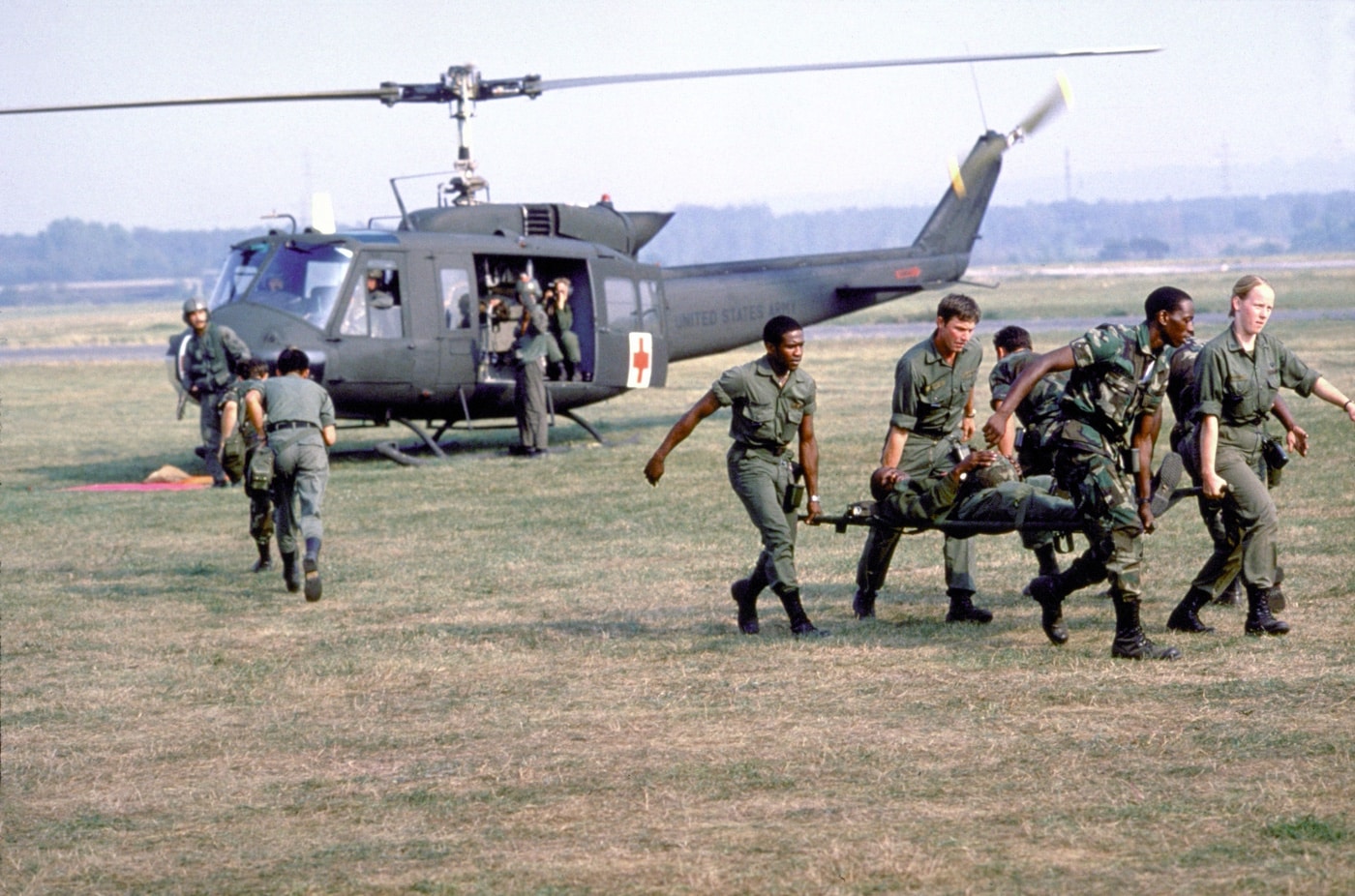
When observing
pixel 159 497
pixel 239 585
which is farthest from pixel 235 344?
pixel 239 585

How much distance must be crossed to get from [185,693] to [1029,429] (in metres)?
4.95

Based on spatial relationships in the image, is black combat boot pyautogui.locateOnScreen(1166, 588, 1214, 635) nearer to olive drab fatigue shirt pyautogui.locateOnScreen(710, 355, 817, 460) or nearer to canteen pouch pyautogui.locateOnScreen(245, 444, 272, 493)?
olive drab fatigue shirt pyautogui.locateOnScreen(710, 355, 817, 460)

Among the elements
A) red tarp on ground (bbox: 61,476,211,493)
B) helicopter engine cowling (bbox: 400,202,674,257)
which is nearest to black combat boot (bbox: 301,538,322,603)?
red tarp on ground (bbox: 61,476,211,493)

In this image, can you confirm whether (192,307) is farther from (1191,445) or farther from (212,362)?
(1191,445)

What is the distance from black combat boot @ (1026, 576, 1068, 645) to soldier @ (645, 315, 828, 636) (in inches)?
50.7

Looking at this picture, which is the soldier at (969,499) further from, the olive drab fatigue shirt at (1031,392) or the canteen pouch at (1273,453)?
the canteen pouch at (1273,453)

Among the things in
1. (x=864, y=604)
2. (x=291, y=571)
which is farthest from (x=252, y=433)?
(x=864, y=604)

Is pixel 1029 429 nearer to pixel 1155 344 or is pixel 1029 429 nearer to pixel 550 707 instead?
pixel 1155 344

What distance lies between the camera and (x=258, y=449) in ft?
39.1

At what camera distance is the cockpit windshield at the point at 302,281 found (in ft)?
61.0

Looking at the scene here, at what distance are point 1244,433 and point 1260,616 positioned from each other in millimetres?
976

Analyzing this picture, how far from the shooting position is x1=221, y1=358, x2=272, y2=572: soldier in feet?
40.6

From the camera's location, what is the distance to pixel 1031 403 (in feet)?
33.5

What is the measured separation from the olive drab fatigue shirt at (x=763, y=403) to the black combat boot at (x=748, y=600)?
74 cm
